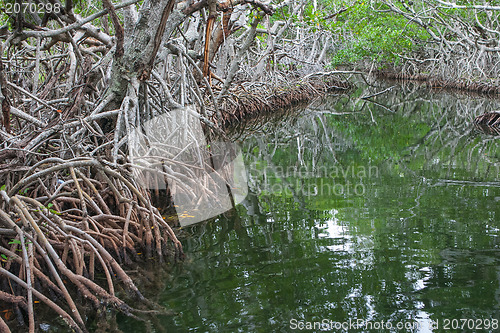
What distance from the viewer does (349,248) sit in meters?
4.37

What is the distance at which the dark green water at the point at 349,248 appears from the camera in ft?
10.7

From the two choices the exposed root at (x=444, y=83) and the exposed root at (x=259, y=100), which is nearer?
the exposed root at (x=259, y=100)

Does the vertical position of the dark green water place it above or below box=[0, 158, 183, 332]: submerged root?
below

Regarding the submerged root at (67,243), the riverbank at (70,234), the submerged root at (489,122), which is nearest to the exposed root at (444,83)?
the submerged root at (489,122)

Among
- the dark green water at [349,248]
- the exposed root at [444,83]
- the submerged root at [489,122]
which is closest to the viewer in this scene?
the dark green water at [349,248]

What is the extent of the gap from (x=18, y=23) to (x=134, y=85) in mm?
1255

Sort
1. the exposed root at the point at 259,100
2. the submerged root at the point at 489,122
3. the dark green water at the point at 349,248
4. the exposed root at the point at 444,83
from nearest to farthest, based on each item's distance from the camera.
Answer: the dark green water at the point at 349,248 < the submerged root at the point at 489,122 < the exposed root at the point at 259,100 < the exposed root at the point at 444,83

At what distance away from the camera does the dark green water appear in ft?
10.7

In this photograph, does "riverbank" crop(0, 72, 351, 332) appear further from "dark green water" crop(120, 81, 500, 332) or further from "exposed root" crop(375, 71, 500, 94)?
"exposed root" crop(375, 71, 500, 94)

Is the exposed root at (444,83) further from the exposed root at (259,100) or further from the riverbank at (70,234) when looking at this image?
the riverbank at (70,234)

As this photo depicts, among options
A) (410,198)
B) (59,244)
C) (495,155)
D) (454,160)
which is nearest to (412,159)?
(454,160)

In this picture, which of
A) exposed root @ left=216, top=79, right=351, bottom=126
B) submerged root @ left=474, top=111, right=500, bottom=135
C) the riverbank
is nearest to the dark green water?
the riverbank

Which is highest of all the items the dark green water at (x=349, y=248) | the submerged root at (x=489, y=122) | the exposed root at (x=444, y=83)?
the exposed root at (x=444, y=83)

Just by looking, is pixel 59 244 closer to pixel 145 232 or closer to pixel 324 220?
pixel 145 232
